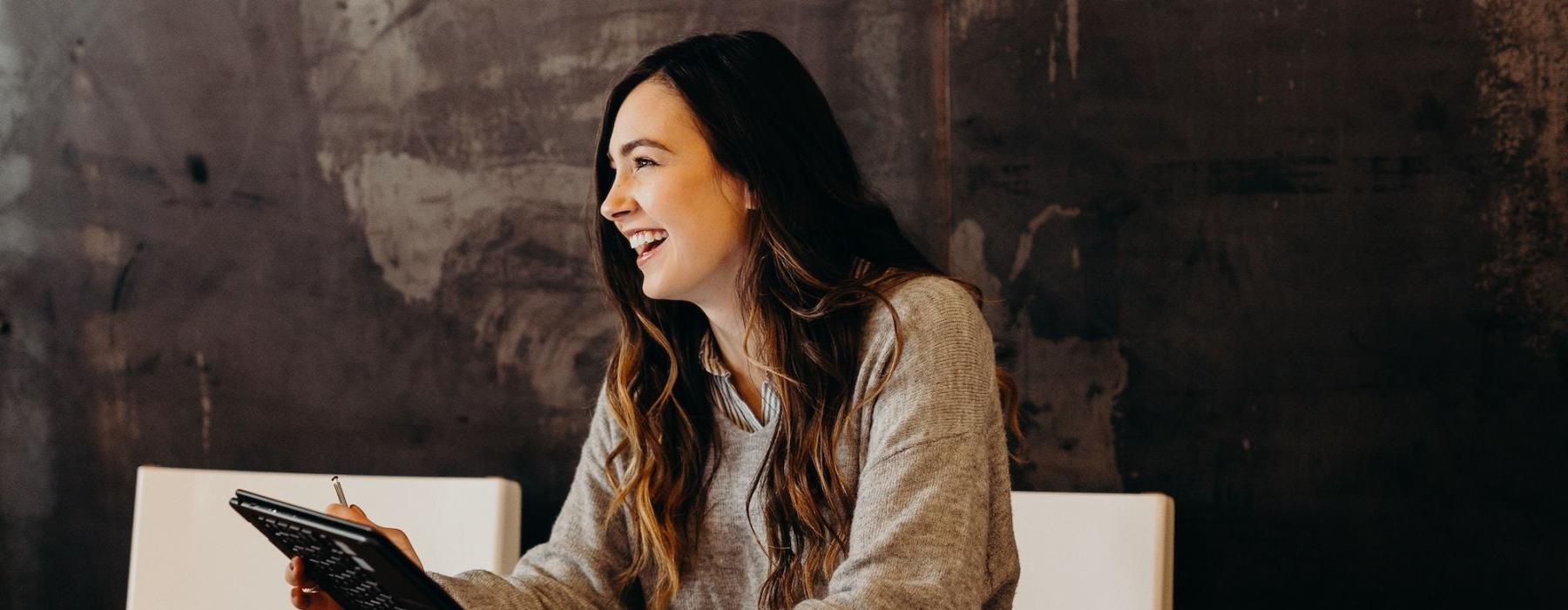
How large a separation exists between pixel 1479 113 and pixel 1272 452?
62 cm

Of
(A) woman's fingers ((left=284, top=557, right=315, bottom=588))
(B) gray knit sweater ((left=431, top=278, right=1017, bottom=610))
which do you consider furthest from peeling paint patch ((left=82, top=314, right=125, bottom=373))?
(A) woman's fingers ((left=284, top=557, right=315, bottom=588))

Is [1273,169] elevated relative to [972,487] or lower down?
elevated

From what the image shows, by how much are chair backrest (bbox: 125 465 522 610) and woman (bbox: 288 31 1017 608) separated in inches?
14.8

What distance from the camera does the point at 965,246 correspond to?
80.3 inches

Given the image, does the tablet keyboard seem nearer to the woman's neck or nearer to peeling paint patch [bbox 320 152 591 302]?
the woman's neck

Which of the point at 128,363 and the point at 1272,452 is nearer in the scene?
the point at 1272,452

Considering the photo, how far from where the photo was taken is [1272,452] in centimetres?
198

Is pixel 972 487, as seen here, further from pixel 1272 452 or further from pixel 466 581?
pixel 1272 452

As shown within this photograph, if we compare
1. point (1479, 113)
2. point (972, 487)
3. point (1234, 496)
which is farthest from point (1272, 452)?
point (972, 487)

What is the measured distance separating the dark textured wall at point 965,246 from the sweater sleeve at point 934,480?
72 centimetres

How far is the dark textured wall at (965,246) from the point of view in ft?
6.27

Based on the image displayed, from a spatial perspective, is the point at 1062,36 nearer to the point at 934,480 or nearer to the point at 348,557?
the point at 934,480

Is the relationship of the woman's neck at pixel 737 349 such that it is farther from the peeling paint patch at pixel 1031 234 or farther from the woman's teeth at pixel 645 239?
the peeling paint patch at pixel 1031 234

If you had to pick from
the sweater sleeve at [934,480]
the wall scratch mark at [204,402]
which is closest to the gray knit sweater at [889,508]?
the sweater sleeve at [934,480]
